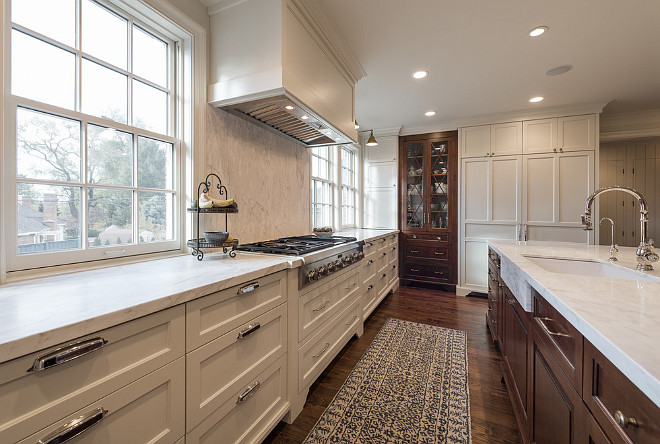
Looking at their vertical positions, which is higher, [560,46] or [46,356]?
[560,46]

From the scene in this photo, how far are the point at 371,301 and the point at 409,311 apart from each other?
1.88 feet

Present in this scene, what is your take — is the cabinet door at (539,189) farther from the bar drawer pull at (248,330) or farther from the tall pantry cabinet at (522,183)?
the bar drawer pull at (248,330)

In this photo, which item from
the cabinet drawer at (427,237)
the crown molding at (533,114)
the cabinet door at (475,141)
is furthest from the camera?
the cabinet drawer at (427,237)

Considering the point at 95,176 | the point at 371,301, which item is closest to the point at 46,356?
the point at 95,176

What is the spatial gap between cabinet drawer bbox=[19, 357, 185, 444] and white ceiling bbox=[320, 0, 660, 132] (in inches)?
88.9

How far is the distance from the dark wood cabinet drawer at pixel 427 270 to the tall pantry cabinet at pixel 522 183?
0.23 m

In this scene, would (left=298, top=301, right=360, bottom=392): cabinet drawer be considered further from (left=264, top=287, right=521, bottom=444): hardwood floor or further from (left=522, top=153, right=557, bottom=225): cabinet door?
(left=522, top=153, right=557, bottom=225): cabinet door

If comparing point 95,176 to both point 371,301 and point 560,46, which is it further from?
point 560,46

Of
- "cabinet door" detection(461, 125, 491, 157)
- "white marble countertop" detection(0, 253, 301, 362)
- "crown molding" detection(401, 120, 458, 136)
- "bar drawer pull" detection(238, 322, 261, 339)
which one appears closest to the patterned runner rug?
"bar drawer pull" detection(238, 322, 261, 339)

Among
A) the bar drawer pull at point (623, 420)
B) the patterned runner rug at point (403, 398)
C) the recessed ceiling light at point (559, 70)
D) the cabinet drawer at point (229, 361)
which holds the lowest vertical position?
the patterned runner rug at point (403, 398)

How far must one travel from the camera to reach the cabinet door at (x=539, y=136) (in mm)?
3627

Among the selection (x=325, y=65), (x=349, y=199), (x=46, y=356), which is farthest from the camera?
(x=349, y=199)

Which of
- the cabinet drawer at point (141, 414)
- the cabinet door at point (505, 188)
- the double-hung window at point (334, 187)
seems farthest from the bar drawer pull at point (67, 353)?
the cabinet door at point (505, 188)

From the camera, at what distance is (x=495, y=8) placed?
6.19ft
